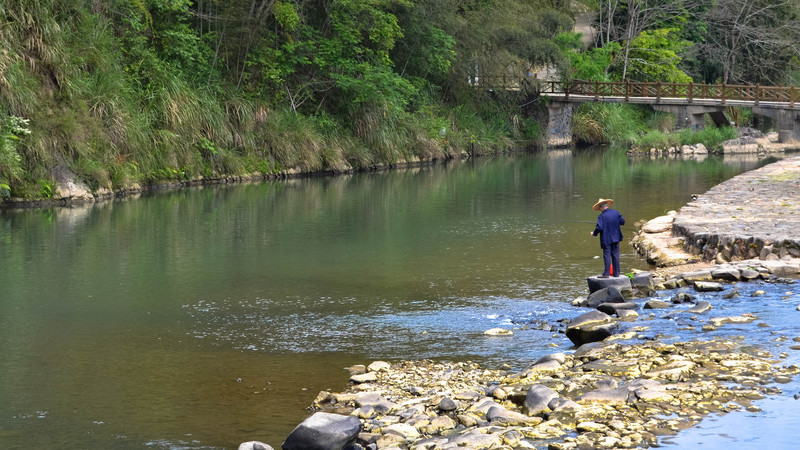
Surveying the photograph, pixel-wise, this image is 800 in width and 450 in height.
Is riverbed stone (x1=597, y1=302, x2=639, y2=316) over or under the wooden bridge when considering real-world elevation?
under

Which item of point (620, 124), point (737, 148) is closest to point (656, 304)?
point (737, 148)

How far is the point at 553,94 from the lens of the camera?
57.7 meters

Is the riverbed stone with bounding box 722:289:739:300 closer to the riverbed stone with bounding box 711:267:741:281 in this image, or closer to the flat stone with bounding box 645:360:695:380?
the riverbed stone with bounding box 711:267:741:281

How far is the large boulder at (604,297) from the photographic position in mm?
14398

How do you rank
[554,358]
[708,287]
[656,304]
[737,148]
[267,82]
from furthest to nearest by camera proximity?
[737,148], [267,82], [708,287], [656,304], [554,358]

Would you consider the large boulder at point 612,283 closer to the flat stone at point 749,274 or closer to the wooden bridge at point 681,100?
the flat stone at point 749,274

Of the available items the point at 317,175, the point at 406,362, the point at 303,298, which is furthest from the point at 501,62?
the point at 406,362

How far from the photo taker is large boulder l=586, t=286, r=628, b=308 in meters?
14.4

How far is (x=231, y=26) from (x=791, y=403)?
3074 centimetres

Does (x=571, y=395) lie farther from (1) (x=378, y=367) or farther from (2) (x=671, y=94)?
(2) (x=671, y=94)

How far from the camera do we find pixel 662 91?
189 ft

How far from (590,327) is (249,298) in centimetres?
573

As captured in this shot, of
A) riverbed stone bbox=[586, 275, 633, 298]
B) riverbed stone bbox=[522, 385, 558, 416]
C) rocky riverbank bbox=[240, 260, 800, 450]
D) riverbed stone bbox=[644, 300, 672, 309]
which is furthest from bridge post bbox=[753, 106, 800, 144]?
riverbed stone bbox=[522, 385, 558, 416]

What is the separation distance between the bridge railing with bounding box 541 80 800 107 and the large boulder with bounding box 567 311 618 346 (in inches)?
1667
